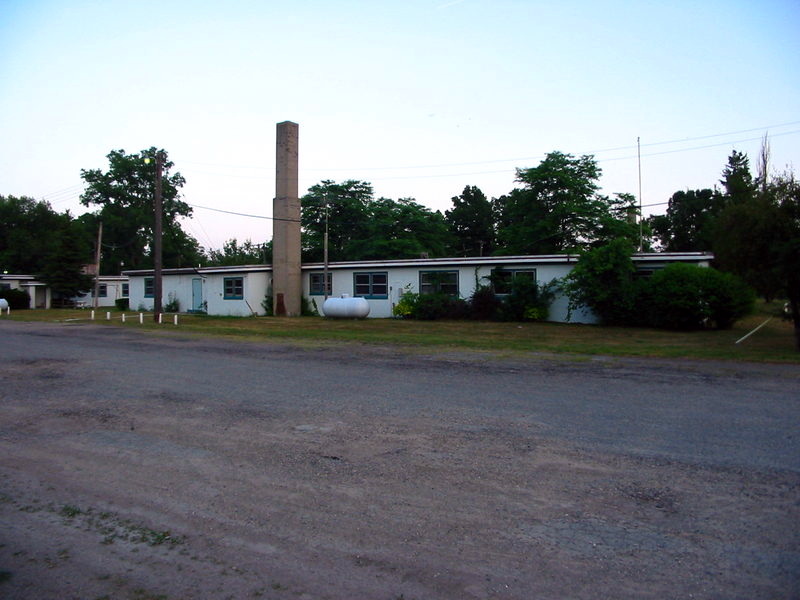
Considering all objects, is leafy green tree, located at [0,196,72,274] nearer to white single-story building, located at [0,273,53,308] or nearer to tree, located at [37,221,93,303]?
white single-story building, located at [0,273,53,308]

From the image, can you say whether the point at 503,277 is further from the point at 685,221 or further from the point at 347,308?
the point at 685,221

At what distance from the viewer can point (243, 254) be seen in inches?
3019

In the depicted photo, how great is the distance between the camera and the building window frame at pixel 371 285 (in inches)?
1272

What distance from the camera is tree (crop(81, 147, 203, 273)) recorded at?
6925cm

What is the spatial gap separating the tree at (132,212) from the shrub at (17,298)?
21.8 m

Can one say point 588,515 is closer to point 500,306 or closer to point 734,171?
point 500,306

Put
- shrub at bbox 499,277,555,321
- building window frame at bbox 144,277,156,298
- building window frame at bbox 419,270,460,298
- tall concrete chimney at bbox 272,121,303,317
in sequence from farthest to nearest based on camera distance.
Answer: building window frame at bbox 144,277,156,298 < tall concrete chimney at bbox 272,121,303,317 < building window frame at bbox 419,270,460,298 < shrub at bbox 499,277,555,321

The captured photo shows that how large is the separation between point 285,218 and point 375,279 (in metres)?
5.97

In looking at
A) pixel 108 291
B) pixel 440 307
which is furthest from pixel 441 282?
pixel 108 291

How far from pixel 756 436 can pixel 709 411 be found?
143 cm

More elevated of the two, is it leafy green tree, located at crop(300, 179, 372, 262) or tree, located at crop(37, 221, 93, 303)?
leafy green tree, located at crop(300, 179, 372, 262)

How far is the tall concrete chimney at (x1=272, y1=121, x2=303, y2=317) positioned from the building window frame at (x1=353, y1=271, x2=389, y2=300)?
12.0 ft

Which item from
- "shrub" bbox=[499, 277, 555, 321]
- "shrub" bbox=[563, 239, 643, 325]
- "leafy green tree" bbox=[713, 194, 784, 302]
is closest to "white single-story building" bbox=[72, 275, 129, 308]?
"shrub" bbox=[499, 277, 555, 321]

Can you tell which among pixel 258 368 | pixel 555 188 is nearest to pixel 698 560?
pixel 258 368
